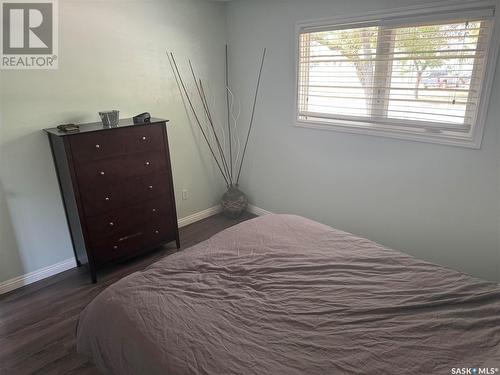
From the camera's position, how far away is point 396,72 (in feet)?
7.12

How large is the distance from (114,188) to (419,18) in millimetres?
2374

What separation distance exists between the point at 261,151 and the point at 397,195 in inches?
54.9

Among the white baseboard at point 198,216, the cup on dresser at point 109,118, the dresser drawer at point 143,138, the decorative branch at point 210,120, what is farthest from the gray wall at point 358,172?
the cup on dresser at point 109,118

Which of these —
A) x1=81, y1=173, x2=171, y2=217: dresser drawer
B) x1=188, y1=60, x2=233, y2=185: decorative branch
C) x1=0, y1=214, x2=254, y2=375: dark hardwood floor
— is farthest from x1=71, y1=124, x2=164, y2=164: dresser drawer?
x1=0, y1=214, x2=254, y2=375: dark hardwood floor

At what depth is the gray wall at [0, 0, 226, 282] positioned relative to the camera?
6.93 feet

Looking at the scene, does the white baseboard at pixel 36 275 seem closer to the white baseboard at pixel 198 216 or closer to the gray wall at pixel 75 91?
the gray wall at pixel 75 91

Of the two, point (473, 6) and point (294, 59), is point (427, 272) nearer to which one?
point (473, 6)

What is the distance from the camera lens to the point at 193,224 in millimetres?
3309

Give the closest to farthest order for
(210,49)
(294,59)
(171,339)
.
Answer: (171,339) < (294,59) < (210,49)

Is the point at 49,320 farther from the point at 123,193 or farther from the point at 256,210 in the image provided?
the point at 256,210

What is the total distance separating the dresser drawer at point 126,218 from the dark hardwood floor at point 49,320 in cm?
34

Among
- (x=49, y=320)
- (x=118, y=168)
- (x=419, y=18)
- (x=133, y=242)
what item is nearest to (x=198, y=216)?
(x=133, y=242)

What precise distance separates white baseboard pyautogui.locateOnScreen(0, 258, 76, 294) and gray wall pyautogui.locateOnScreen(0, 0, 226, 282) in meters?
0.05

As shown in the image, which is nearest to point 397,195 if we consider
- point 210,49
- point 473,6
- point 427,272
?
point 427,272
